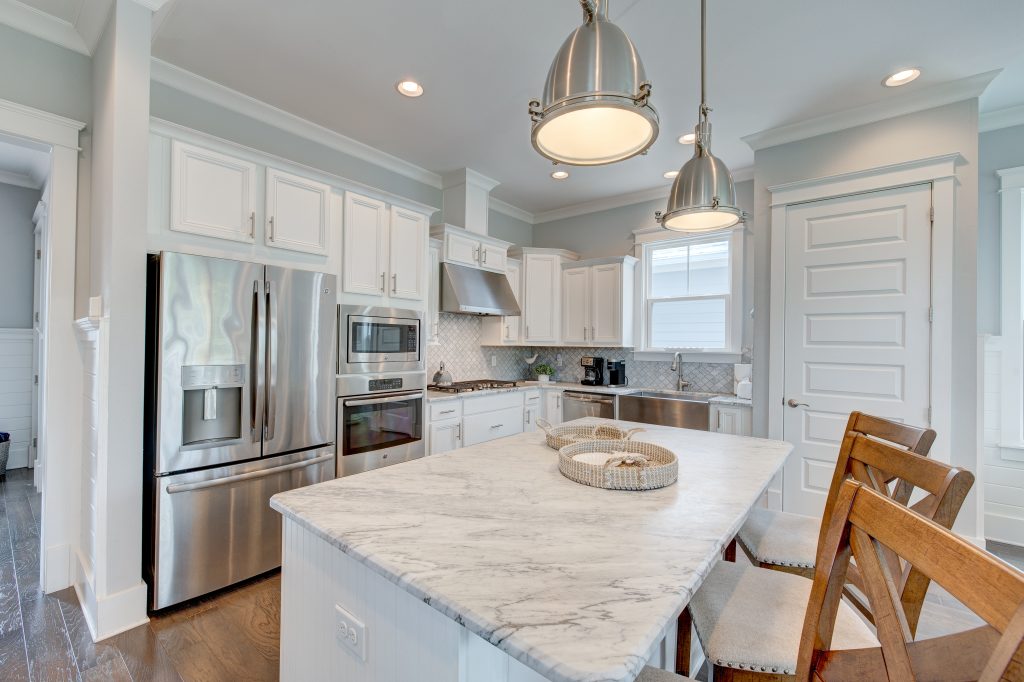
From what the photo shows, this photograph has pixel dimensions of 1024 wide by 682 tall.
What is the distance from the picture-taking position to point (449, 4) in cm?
217

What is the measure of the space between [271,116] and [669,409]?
3804 millimetres

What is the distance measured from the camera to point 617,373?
4.80 meters

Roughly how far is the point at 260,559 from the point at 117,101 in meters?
2.34

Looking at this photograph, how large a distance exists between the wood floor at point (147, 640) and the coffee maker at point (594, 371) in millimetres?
3286

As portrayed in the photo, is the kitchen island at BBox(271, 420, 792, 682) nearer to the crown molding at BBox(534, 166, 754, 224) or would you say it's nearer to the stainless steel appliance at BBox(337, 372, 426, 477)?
the stainless steel appliance at BBox(337, 372, 426, 477)

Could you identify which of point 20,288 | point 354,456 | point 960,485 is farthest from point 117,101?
point 20,288

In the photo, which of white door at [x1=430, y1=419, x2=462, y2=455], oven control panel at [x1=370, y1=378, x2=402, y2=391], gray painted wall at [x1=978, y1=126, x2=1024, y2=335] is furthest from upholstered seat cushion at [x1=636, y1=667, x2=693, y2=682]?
gray painted wall at [x1=978, y1=126, x2=1024, y2=335]

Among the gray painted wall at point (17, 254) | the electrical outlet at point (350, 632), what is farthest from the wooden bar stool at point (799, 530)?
the gray painted wall at point (17, 254)

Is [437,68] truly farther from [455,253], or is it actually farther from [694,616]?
[694,616]

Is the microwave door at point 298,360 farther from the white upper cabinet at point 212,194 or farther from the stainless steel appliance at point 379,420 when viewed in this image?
the white upper cabinet at point 212,194

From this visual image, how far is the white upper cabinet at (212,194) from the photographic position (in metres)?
2.29

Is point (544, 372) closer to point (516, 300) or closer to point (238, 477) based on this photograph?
point (516, 300)

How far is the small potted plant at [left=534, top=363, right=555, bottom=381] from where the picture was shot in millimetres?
5000

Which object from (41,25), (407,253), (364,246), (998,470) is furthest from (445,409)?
(998,470)
